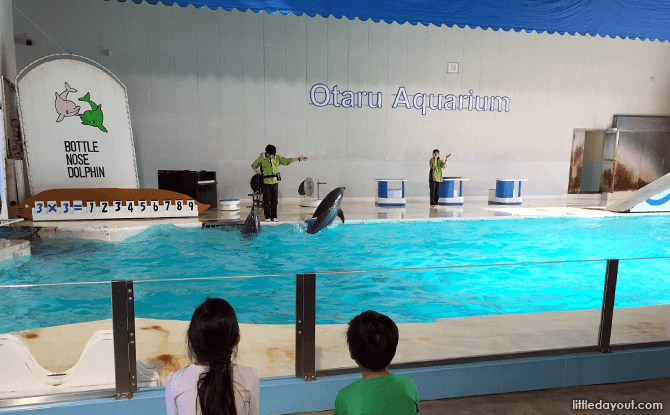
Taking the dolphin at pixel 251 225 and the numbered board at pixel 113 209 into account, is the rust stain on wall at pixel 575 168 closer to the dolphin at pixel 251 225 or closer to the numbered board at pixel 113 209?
the dolphin at pixel 251 225

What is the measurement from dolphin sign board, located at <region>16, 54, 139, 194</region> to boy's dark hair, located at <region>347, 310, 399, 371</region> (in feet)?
30.6

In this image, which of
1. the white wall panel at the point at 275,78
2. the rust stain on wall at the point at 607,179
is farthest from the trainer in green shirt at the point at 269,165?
the rust stain on wall at the point at 607,179

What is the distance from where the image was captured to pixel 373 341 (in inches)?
61.3

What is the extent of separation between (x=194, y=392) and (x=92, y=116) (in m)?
9.44

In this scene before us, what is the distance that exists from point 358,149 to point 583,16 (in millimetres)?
9559

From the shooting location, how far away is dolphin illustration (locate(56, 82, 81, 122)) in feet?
30.1

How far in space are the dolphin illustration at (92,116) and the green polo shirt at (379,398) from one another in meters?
9.57

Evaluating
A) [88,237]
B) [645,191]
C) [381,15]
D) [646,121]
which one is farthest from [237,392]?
[646,121]

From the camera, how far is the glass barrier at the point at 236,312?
2436 millimetres

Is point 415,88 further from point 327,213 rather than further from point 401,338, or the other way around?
point 401,338

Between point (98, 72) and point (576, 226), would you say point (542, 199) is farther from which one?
point (98, 72)

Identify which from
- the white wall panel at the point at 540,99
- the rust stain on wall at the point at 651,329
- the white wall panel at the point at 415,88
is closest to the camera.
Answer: the rust stain on wall at the point at 651,329

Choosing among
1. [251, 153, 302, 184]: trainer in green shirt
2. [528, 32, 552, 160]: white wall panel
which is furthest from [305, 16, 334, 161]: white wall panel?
[528, 32, 552, 160]: white wall panel

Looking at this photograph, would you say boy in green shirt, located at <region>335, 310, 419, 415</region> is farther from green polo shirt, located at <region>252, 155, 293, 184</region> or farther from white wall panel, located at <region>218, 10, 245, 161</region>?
white wall panel, located at <region>218, 10, 245, 161</region>
